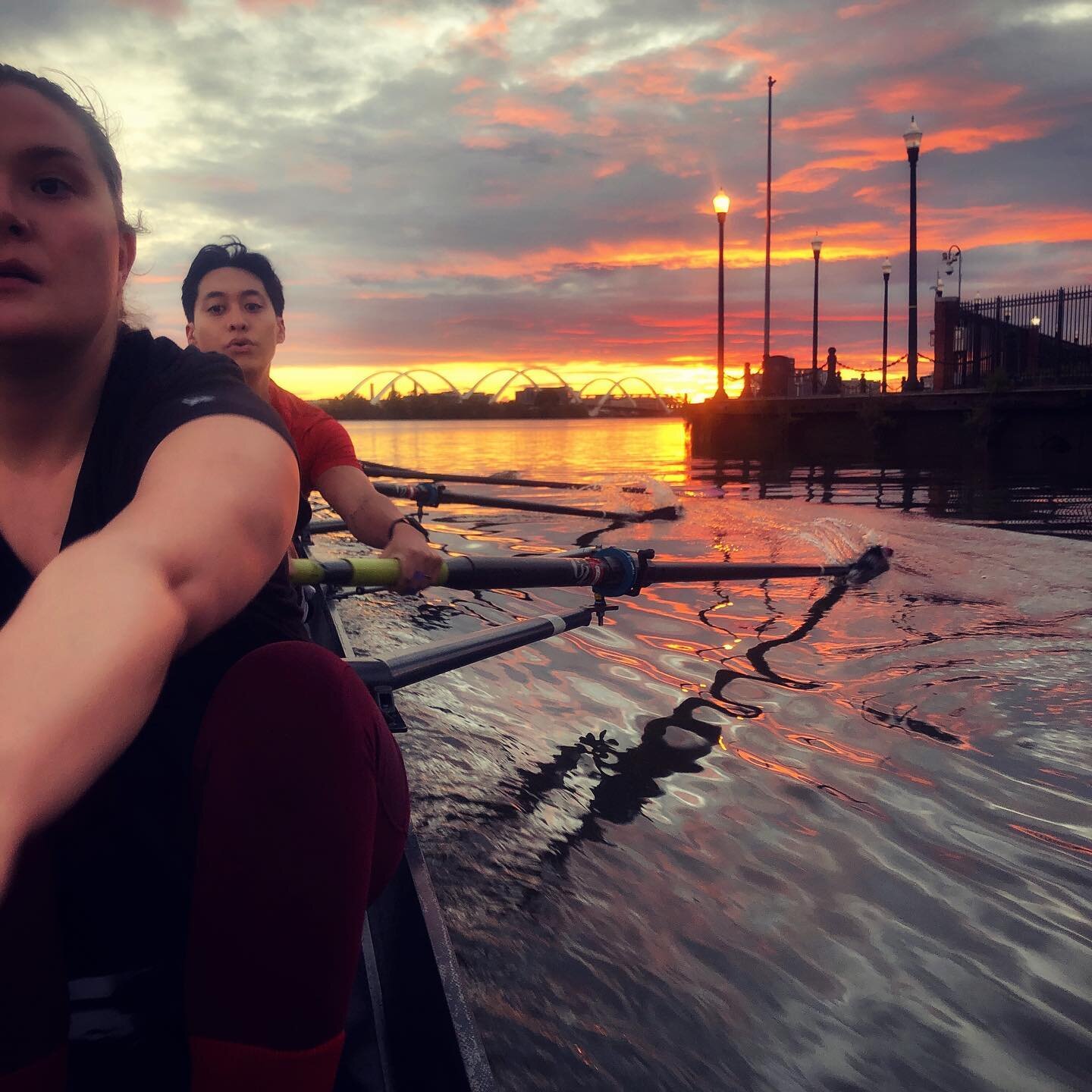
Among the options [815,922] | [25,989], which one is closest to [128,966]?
[25,989]

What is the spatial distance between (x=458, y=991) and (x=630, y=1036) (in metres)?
0.83

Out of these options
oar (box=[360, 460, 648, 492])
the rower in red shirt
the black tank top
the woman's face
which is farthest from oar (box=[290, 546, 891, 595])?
oar (box=[360, 460, 648, 492])

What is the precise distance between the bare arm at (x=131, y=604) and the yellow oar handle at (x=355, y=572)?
80.7 inches

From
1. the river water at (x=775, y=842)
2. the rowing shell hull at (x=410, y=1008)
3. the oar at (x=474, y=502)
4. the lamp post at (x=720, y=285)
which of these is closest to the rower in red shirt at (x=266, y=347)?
the river water at (x=775, y=842)

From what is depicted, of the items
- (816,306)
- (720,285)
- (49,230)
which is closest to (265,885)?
(49,230)

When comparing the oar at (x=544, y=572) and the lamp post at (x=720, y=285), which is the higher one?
the lamp post at (x=720, y=285)

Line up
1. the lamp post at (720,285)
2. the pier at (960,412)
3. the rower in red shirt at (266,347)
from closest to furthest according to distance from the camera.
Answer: the rower in red shirt at (266,347) → the pier at (960,412) → the lamp post at (720,285)

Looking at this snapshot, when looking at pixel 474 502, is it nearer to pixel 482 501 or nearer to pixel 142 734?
pixel 482 501

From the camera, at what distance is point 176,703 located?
134 cm

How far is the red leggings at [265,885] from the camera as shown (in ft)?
3.92

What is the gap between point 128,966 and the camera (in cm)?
145

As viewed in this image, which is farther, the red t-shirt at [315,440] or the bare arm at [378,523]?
the red t-shirt at [315,440]

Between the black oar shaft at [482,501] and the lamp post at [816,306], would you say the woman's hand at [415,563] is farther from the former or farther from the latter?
the lamp post at [816,306]

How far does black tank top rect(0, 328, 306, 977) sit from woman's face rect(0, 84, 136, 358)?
145 mm
